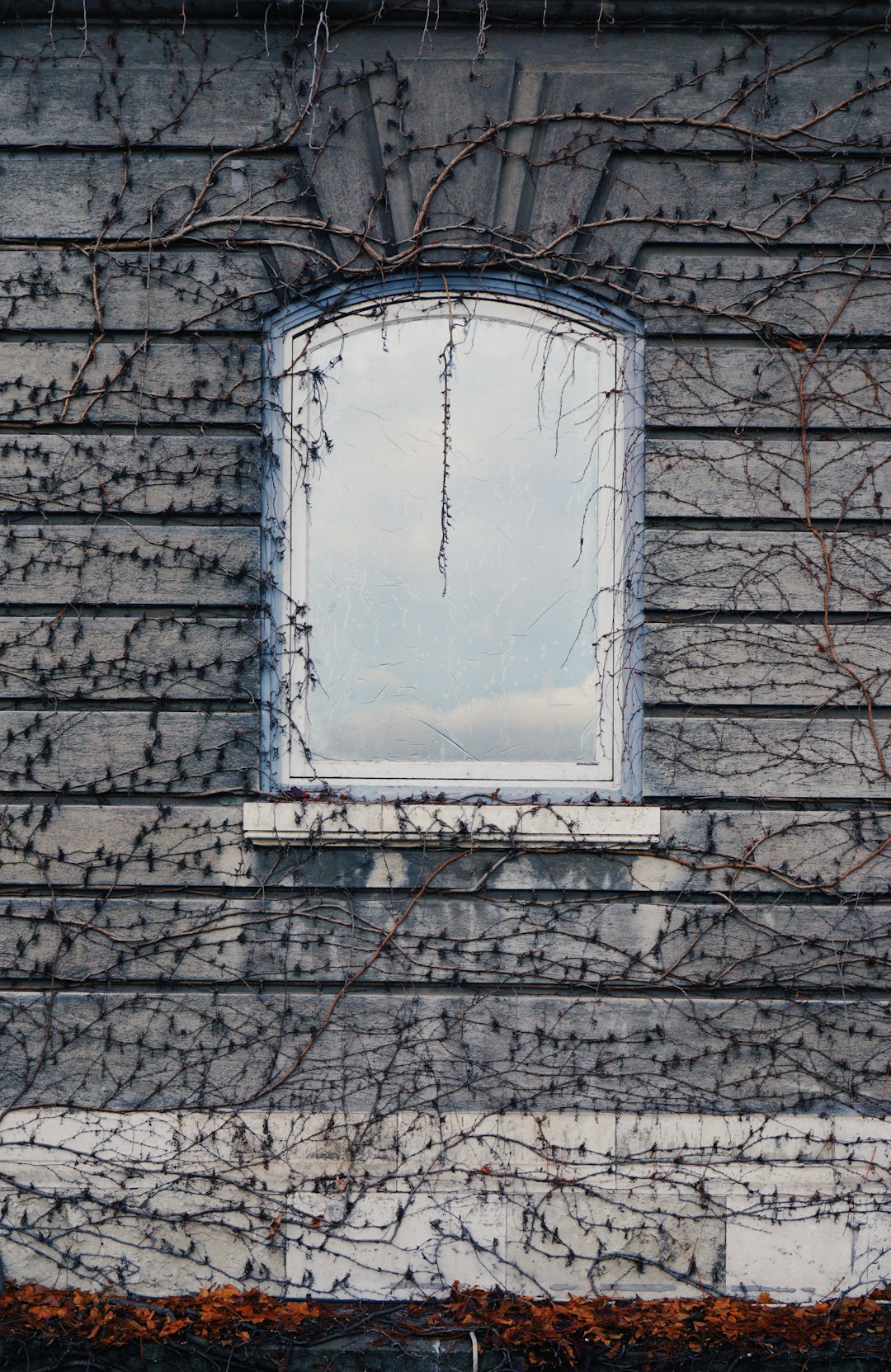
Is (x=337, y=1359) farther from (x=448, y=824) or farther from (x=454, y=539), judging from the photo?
(x=454, y=539)

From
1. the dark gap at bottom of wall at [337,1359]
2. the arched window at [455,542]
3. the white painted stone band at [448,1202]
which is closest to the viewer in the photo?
the dark gap at bottom of wall at [337,1359]

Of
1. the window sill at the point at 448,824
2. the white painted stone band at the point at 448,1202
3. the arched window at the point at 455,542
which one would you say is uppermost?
the arched window at the point at 455,542

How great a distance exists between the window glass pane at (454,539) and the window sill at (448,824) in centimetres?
27

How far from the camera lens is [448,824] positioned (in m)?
3.83

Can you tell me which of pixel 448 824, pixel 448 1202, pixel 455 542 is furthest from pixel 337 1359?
pixel 455 542

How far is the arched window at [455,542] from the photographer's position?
4016 mm

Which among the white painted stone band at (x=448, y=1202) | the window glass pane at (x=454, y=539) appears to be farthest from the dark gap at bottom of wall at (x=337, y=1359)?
the window glass pane at (x=454, y=539)

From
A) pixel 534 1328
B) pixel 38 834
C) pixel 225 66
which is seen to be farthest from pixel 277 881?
pixel 225 66

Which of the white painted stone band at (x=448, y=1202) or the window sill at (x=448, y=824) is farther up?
the window sill at (x=448, y=824)

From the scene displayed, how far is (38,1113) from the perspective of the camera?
12.6 feet

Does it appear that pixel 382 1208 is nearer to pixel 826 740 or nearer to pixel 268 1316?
pixel 268 1316

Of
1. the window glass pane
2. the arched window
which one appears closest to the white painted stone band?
the arched window

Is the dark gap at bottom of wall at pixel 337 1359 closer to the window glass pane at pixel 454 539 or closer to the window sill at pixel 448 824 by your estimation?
the window sill at pixel 448 824

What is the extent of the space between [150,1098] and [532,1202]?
60.9 inches
